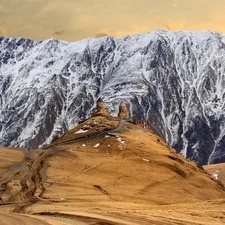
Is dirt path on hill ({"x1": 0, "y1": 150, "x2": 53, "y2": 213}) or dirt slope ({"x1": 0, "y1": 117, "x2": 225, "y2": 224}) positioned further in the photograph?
dirt slope ({"x1": 0, "y1": 117, "x2": 225, "y2": 224})

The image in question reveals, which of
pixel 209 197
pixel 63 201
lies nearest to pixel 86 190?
pixel 63 201

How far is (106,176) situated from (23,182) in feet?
54.6

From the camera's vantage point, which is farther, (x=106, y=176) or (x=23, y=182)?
(x=106, y=176)

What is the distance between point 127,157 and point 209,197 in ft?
66.3

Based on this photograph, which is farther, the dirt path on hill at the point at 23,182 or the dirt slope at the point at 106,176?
the dirt slope at the point at 106,176

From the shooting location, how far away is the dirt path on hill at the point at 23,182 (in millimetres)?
65250

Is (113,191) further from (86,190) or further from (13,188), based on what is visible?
(13,188)

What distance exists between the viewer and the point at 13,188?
244 feet

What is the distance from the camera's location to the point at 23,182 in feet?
260

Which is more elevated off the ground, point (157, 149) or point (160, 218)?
point (157, 149)

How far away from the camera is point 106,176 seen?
291 feet

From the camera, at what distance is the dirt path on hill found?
6525 centimetres

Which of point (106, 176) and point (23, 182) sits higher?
point (106, 176)

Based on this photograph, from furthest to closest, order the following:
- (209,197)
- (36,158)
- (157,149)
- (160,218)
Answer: (157,149), (36,158), (209,197), (160,218)
